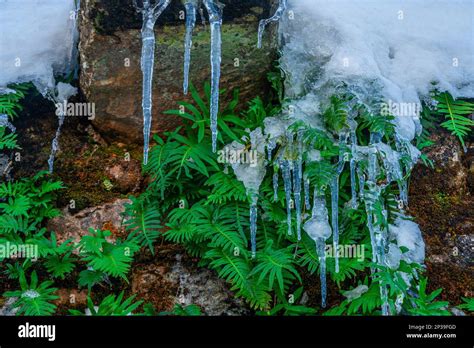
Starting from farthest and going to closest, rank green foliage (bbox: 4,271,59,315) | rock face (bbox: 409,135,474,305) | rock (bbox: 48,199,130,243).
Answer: rock (bbox: 48,199,130,243) → rock face (bbox: 409,135,474,305) → green foliage (bbox: 4,271,59,315)

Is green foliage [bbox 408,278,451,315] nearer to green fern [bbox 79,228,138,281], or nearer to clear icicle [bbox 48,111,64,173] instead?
green fern [bbox 79,228,138,281]

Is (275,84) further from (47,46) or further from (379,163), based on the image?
(47,46)

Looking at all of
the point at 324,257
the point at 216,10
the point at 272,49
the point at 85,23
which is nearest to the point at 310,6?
the point at 272,49

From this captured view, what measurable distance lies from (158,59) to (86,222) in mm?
1536

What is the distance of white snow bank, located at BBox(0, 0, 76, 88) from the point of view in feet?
18.9

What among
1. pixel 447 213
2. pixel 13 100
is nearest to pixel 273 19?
pixel 447 213

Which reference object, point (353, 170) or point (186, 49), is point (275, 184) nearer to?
point (353, 170)

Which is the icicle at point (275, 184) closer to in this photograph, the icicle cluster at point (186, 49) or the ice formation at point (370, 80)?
the ice formation at point (370, 80)

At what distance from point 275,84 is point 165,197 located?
1379 millimetres

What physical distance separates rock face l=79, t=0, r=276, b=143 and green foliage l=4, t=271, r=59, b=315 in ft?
5.14

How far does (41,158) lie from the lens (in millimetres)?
5637

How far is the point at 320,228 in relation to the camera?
4.83 metres

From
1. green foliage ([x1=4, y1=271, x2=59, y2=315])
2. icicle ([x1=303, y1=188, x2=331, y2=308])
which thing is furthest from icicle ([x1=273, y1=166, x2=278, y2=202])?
green foliage ([x1=4, y1=271, x2=59, y2=315])

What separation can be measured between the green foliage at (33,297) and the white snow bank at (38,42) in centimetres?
192
